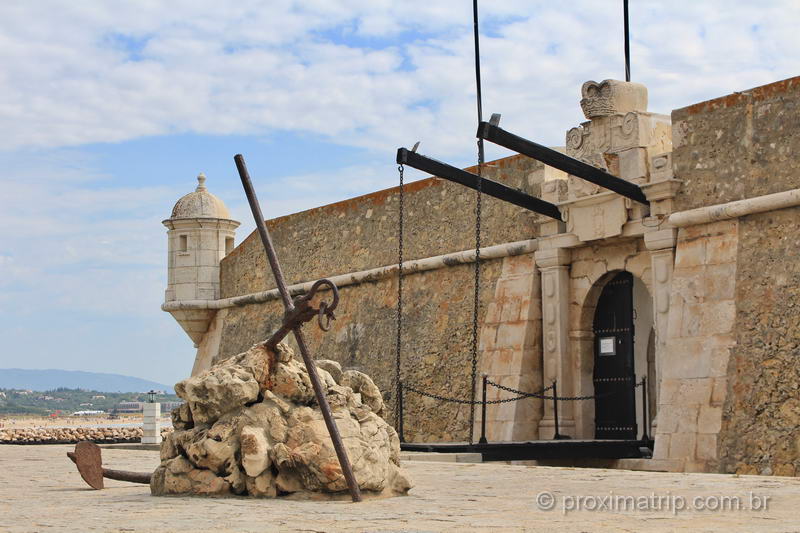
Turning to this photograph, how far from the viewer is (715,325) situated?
10516mm

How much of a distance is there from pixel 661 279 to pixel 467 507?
6.13m

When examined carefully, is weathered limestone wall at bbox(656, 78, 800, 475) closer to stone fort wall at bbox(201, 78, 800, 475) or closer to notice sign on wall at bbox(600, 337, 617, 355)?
stone fort wall at bbox(201, 78, 800, 475)

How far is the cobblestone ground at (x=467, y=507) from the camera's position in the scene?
4.88 meters

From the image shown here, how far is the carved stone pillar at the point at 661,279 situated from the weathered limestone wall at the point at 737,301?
0.17 m

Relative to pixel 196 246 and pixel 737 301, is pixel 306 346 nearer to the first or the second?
pixel 737 301

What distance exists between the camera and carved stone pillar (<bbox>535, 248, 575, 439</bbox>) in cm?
1256

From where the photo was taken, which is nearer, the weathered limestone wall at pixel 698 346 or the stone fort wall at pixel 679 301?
the stone fort wall at pixel 679 301

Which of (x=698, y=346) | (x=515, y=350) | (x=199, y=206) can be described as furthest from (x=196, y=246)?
(x=698, y=346)

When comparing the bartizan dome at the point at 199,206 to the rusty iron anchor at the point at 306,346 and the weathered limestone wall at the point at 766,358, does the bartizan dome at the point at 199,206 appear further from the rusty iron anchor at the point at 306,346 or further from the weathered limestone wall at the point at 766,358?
the rusty iron anchor at the point at 306,346

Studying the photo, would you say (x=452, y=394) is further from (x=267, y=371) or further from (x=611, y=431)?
(x=267, y=371)

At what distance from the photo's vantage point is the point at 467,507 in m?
5.68

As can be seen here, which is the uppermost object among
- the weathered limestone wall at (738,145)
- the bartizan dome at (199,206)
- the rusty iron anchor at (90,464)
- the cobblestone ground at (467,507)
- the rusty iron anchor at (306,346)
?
the bartizan dome at (199,206)

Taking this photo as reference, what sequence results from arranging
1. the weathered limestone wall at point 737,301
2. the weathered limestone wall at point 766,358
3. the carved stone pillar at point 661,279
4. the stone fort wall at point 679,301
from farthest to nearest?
the carved stone pillar at point 661,279 → the stone fort wall at point 679,301 → the weathered limestone wall at point 737,301 → the weathered limestone wall at point 766,358

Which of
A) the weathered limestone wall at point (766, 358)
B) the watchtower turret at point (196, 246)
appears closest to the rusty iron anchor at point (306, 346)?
the weathered limestone wall at point (766, 358)
